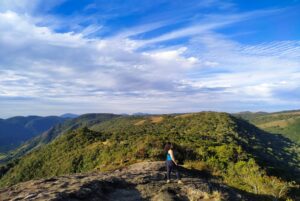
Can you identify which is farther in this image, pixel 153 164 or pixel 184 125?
pixel 184 125

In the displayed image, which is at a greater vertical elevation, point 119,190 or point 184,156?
point 119,190

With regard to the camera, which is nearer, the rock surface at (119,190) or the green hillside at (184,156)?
the rock surface at (119,190)

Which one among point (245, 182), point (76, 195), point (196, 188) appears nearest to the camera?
point (76, 195)

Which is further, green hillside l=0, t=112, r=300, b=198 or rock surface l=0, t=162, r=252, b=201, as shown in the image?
green hillside l=0, t=112, r=300, b=198

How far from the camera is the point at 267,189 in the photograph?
1684cm

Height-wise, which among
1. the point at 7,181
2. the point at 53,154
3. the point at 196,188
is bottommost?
the point at 7,181

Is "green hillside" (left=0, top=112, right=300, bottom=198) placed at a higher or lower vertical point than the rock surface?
lower

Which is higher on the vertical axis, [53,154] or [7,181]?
[53,154]

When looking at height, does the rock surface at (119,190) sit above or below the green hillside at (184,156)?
above

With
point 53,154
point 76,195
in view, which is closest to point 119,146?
point 53,154

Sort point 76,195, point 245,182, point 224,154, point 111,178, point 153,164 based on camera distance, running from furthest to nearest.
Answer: point 224,154, point 153,164, point 245,182, point 111,178, point 76,195

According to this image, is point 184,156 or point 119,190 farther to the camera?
point 184,156

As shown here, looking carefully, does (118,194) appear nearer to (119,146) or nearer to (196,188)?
(196,188)

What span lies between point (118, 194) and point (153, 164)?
753 centimetres
